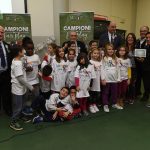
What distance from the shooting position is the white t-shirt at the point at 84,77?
359 centimetres

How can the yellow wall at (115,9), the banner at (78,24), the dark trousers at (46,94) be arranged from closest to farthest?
the dark trousers at (46,94)
the banner at (78,24)
the yellow wall at (115,9)

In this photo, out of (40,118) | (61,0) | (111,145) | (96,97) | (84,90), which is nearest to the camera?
(111,145)

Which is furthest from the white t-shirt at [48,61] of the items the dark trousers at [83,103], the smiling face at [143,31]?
the smiling face at [143,31]

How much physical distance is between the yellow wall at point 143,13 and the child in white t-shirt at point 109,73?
12.2 ft

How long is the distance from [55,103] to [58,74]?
0.47 meters

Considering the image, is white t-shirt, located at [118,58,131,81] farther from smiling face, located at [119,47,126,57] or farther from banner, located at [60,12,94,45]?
banner, located at [60,12,94,45]

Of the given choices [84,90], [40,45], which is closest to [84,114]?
[84,90]

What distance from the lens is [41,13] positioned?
17.9ft

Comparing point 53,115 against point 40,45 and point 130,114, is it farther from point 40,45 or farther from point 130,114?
point 40,45

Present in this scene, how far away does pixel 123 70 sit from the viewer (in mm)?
4004

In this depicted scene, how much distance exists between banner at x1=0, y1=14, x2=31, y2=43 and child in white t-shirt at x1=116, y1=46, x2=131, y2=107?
1810mm

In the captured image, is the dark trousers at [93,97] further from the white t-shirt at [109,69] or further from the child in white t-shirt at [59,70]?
the child in white t-shirt at [59,70]

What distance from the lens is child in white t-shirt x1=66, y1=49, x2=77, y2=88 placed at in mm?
3693

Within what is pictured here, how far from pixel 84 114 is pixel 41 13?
2.81 metres
